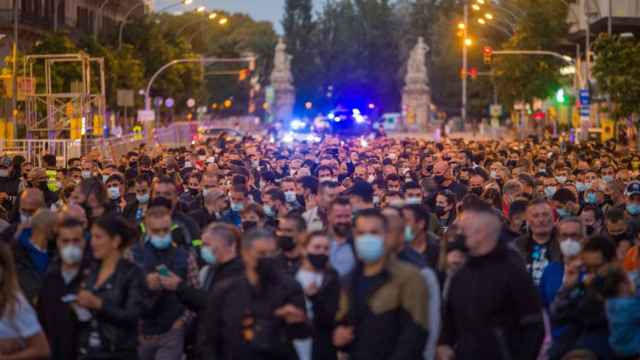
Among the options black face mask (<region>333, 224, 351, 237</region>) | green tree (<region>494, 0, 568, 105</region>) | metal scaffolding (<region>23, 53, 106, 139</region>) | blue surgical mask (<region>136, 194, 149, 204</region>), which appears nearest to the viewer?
black face mask (<region>333, 224, 351, 237</region>)

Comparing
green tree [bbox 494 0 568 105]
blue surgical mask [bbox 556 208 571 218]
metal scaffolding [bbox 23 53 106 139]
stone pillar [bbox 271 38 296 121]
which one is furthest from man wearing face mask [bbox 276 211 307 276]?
stone pillar [bbox 271 38 296 121]

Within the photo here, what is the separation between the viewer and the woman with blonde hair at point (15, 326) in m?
8.52

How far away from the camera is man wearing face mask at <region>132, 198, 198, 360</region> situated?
11023mm

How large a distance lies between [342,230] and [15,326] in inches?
128

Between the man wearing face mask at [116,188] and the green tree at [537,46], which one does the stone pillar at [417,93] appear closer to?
the green tree at [537,46]

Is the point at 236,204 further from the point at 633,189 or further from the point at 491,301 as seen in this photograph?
the point at 491,301

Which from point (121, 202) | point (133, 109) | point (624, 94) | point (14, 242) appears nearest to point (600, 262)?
point (14, 242)

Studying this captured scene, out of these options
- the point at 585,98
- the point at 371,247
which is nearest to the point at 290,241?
the point at 371,247

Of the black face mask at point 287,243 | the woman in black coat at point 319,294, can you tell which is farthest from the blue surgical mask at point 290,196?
the woman in black coat at point 319,294

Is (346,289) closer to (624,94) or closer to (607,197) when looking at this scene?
(607,197)

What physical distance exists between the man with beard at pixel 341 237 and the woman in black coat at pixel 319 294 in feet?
0.69

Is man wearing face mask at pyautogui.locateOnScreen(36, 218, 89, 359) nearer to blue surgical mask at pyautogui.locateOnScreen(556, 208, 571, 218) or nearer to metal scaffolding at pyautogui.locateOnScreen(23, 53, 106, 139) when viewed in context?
blue surgical mask at pyautogui.locateOnScreen(556, 208, 571, 218)

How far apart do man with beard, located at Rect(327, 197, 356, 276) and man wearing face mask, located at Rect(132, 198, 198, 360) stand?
40.9 inches

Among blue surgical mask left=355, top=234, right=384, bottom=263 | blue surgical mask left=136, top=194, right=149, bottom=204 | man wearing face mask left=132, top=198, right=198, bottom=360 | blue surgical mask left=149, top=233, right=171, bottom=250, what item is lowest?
man wearing face mask left=132, top=198, right=198, bottom=360
